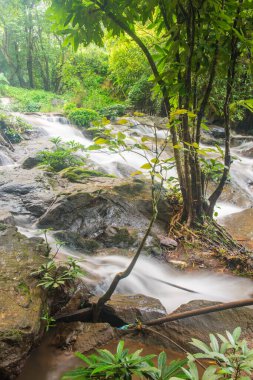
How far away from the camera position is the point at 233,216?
6152 mm

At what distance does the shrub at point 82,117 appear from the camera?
12797mm

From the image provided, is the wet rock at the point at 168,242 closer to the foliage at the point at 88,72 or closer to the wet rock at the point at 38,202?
the wet rock at the point at 38,202

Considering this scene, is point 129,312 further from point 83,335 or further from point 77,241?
point 77,241

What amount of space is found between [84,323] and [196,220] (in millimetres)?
2463

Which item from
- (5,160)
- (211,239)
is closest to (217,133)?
(5,160)

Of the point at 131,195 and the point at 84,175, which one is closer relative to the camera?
the point at 131,195

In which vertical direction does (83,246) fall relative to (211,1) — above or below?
below

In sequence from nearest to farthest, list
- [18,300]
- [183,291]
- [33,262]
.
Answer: [18,300] < [33,262] < [183,291]

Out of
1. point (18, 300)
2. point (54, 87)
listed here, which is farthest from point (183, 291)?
point (54, 87)

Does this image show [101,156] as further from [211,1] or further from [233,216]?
[211,1]

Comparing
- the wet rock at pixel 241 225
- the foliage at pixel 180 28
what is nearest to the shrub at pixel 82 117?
the wet rock at pixel 241 225

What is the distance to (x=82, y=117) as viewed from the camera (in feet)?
42.1

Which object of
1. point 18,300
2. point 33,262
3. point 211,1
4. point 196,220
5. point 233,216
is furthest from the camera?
point 233,216

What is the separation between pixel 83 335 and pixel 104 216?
251 centimetres
